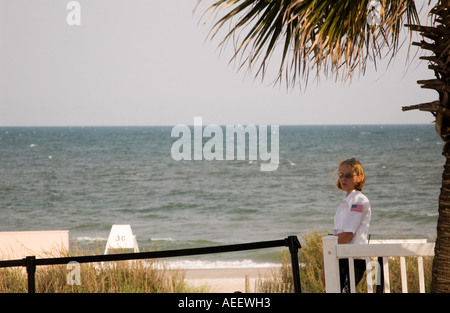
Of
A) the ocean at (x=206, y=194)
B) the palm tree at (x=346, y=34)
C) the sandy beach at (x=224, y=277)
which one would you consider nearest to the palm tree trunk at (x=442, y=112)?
the palm tree at (x=346, y=34)

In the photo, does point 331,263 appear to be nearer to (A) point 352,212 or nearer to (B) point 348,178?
(A) point 352,212

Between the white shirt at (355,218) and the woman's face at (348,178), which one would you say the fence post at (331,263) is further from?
the woman's face at (348,178)

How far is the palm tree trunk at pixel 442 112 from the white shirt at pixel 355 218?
21.2 inches

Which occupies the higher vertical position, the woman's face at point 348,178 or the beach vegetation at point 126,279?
the woman's face at point 348,178

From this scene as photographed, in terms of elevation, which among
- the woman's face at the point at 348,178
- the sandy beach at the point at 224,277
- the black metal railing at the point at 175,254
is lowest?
the sandy beach at the point at 224,277

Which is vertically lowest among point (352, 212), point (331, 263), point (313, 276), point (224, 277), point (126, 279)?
point (224, 277)

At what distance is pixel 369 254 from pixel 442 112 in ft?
3.43

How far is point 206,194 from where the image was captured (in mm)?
42344

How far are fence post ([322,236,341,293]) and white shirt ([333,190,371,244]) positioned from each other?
A: 478 millimetres

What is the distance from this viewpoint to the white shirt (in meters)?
4.63

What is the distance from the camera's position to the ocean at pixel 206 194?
2869cm

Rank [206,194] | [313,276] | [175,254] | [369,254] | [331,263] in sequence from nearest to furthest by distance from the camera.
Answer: [175,254] < [369,254] < [331,263] < [313,276] < [206,194]

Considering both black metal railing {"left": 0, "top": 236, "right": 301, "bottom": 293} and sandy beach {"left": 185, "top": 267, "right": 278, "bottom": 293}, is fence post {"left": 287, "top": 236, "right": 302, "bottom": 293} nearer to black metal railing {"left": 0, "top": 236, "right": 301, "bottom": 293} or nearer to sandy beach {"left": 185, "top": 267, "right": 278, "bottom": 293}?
black metal railing {"left": 0, "top": 236, "right": 301, "bottom": 293}

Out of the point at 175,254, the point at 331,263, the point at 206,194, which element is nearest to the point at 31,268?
the point at 175,254
